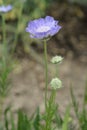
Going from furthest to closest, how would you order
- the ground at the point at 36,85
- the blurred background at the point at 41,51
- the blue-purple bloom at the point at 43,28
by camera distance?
the blurred background at the point at 41,51 → the ground at the point at 36,85 → the blue-purple bloom at the point at 43,28

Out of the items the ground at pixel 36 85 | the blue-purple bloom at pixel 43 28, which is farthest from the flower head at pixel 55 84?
the ground at pixel 36 85

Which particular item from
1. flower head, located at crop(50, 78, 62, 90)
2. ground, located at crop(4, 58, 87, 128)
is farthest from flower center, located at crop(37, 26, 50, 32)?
ground, located at crop(4, 58, 87, 128)

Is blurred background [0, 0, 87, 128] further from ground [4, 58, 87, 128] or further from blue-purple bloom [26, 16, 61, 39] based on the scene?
blue-purple bloom [26, 16, 61, 39]

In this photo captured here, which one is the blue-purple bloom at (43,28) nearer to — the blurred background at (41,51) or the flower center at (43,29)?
the flower center at (43,29)

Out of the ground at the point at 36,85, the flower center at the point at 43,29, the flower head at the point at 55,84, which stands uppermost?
the flower center at the point at 43,29

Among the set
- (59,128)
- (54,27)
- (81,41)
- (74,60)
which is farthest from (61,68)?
(54,27)

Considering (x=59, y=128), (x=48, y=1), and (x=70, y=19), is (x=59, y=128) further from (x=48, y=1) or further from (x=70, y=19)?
(x=70, y=19)

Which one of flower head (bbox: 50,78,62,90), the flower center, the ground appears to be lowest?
the ground
